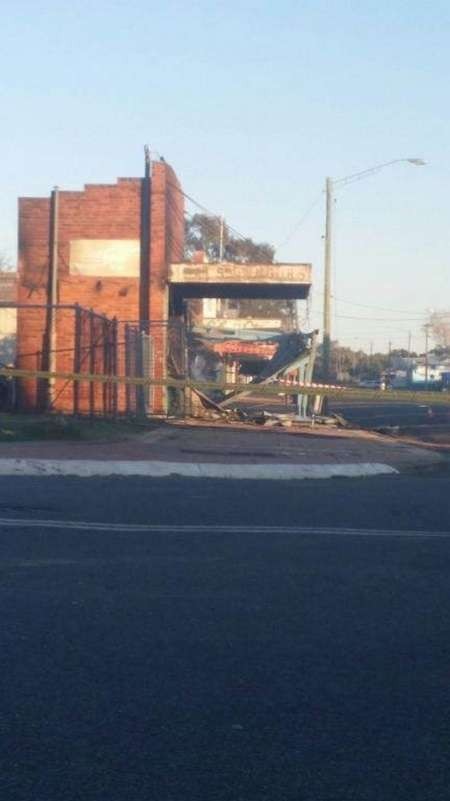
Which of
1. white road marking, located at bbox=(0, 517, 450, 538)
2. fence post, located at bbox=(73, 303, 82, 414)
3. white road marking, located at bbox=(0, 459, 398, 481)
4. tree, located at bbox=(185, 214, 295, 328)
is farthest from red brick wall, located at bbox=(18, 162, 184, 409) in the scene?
tree, located at bbox=(185, 214, 295, 328)

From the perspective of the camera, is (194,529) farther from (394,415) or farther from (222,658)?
(394,415)

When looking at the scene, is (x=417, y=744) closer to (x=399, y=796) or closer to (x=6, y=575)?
(x=399, y=796)

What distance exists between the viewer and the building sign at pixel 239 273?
119ft

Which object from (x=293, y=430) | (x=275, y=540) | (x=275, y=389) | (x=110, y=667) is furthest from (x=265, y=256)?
(x=110, y=667)

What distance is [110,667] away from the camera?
6965 mm

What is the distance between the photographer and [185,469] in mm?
18688

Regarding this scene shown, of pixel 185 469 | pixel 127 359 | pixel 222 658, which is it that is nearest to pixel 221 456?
pixel 185 469

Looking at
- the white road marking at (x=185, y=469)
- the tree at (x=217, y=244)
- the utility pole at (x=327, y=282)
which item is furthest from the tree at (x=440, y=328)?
the white road marking at (x=185, y=469)

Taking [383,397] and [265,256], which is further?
[265,256]

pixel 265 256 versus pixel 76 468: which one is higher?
pixel 265 256

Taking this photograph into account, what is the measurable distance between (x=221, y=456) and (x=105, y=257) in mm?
15574

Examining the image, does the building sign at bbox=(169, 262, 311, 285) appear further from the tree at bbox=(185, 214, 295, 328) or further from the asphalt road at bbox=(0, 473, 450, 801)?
the tree at bbox=(185, 214, 295, 328)

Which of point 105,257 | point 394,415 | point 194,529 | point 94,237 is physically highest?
point 94,237

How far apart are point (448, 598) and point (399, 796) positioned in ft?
13.1
